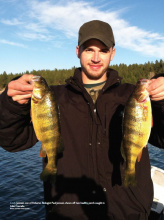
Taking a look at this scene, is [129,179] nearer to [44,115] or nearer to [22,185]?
[44,115]

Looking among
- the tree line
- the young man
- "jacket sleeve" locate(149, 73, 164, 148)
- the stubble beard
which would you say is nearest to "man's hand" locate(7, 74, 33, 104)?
the young man

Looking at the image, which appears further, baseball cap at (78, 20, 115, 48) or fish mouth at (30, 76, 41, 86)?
baseball cap at (78, 20, 115, 48)

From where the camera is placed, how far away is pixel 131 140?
2939 mm

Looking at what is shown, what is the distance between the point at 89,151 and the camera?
3.32 m

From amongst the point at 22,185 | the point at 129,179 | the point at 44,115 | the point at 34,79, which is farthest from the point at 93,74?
the point at 22,185

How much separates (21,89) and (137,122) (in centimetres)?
153

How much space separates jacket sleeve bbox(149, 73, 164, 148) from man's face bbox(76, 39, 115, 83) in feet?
3.46

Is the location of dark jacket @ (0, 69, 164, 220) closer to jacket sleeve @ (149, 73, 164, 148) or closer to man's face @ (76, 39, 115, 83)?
jacket sleeve @ (149, 73, 164, 148)

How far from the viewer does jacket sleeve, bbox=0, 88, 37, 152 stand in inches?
120

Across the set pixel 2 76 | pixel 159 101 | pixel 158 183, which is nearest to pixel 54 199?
pixel 159 101

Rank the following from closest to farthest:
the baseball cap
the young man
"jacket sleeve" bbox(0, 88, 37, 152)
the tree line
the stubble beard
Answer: "jacket sleeve" bbox(0, 88, 37, 152) → the young man → the baseball cap → the stubble beard → the tree line

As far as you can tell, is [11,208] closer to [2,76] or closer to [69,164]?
[69,164]

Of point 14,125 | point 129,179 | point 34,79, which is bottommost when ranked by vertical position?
point 129,179

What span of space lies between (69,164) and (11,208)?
688 cm
